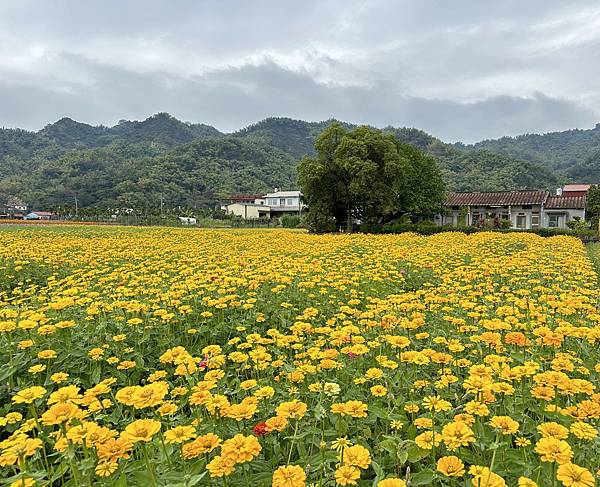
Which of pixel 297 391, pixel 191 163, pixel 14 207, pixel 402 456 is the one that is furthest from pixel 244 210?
pixel 402 456

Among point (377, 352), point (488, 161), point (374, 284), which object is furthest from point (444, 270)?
point (488, 161)

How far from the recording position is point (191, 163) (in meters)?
81.1

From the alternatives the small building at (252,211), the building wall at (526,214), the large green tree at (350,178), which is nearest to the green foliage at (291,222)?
the small building at (252,211)

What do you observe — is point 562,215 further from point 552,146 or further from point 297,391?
point 552,146

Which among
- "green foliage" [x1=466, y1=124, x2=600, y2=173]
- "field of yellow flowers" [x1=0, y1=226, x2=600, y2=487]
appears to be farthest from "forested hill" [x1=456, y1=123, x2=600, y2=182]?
"field of yellow flowers" [x1=0, y1=226, x2=600, y2=487]

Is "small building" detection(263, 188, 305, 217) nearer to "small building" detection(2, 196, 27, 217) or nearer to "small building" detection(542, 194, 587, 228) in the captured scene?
"small building" detection(542, 194, 587, 228)

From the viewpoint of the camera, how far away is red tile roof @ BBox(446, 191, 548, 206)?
40562 millimetres

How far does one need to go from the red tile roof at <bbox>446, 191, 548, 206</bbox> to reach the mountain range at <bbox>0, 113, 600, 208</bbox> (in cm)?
2029

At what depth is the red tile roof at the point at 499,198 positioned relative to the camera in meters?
40.6

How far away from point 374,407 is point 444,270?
201 inches

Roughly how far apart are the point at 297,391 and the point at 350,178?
26.6m

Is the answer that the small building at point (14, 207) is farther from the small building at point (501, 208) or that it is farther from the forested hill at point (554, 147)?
the forested hill at point (554, 147)

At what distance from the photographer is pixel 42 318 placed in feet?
10.5

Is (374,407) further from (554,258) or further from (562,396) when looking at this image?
(554,258)
